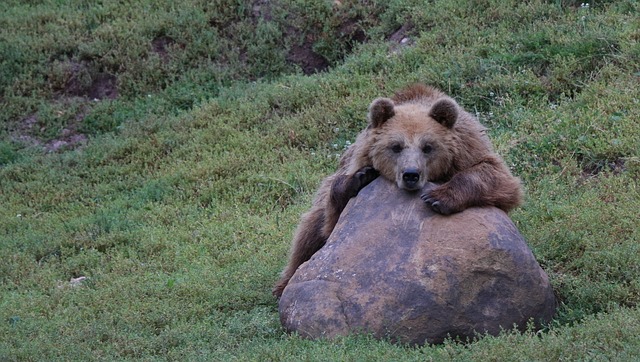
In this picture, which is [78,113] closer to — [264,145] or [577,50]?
[264,145]

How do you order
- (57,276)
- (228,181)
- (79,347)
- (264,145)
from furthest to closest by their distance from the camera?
(264,145) → (228,181) → (57,276) → (79,347)

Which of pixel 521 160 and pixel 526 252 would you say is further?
pixel 521 160

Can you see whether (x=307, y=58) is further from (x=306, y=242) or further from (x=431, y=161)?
(x=431, y=161)

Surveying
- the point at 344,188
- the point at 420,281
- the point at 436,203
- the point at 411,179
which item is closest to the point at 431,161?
the point at 411,179

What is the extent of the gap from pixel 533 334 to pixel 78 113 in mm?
9507

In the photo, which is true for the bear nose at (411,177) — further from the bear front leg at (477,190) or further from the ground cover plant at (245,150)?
the ground cover plant at (245,150)

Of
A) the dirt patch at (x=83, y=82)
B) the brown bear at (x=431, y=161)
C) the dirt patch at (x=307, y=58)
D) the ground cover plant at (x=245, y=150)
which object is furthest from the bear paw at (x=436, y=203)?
the dirt patch at (x=83, y=82)

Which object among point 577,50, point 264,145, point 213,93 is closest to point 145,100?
point 213,93

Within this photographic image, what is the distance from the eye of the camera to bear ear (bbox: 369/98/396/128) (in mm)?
7504

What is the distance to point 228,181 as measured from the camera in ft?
38.5

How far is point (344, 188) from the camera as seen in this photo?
25.5 feet

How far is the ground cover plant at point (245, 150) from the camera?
7.63 meters

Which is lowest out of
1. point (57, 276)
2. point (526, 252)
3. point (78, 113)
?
point (78, 113)

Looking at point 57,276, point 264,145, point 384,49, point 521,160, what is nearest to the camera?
point 57,276
